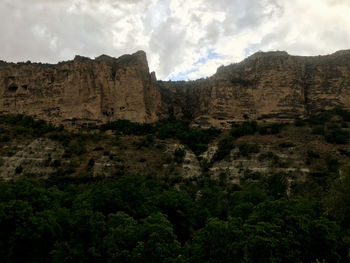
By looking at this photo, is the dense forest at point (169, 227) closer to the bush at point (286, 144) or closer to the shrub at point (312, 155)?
the shrub at point (312, 155)

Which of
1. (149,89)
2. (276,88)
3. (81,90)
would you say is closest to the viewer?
(276,88)

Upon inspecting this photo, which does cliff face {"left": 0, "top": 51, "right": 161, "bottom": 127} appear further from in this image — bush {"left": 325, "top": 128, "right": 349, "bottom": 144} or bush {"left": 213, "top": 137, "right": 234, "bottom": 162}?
bush {"left": 325, "top": 128, "right": 349, "bottom": 144}

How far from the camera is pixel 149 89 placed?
7594 centimetres

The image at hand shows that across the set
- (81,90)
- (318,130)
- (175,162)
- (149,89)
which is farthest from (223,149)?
(81,90)

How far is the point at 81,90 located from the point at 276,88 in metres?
35.0

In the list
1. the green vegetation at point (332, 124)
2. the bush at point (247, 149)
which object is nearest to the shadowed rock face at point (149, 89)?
the green vegetation at point (332, 124)

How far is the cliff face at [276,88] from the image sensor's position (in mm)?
66750

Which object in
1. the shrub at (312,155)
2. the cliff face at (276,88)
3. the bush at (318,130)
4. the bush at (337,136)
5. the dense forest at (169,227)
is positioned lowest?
the dense forest at (169,227)

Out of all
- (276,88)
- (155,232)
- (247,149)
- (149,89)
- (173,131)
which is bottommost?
(155,232)

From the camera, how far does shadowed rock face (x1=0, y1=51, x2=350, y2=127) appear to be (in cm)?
6788

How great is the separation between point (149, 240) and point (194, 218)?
13.2 metres

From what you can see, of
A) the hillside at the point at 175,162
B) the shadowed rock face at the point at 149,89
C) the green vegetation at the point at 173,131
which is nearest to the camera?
the hillside at the point at 175,162

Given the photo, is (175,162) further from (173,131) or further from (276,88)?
(276,88)

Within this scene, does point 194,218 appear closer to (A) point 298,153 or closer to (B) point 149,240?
(B) point 149,240
